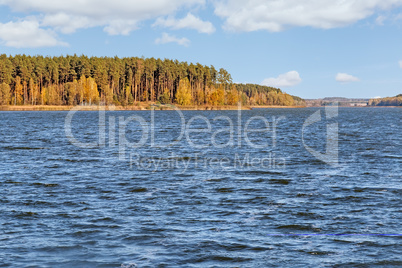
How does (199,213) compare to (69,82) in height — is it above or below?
below

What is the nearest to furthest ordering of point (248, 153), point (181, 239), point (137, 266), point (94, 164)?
point (137, 266) → point (181, 239) → point (94, 164) → point (248, 153)

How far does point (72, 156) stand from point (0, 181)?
33.9ft

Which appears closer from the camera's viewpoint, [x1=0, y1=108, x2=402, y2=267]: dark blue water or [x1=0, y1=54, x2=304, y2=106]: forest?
[x1=0, y1=108, x2=402, y2=267]: dark blue water

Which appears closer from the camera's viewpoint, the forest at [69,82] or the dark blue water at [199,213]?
the dark blue water at [199,213]

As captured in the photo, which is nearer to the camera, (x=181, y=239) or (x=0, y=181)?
(x=181, y=239)

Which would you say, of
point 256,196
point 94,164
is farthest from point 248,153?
point 256,196

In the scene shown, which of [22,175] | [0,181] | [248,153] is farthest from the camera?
[248,153]

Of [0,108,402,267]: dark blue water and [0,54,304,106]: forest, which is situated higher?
[0,54,304,106]: forest

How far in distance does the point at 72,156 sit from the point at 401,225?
23.3 metres

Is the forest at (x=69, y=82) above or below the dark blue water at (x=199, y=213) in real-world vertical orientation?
above

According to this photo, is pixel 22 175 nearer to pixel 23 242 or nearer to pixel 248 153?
pixel 23 242

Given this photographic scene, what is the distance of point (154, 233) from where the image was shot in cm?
1344

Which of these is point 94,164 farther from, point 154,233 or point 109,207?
point 154,233

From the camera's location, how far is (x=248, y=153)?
115ft
